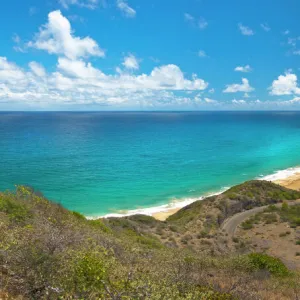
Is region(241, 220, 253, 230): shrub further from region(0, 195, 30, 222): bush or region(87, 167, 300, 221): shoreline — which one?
region(0, 195, 30, 222): bush

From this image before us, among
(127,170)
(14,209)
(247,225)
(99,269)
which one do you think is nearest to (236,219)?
(247,225)

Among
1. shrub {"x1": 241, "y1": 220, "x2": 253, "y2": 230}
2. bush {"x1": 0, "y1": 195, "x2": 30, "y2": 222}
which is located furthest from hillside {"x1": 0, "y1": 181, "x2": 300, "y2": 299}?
shrub {"x1": 241, "y1": 220, "x2": 253, "y2": 230}

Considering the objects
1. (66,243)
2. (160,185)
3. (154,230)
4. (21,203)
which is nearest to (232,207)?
(154,230)

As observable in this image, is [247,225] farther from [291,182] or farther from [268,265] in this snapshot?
[291,182]

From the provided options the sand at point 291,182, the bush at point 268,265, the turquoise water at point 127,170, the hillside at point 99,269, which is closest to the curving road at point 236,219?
the hillside at point 99,269

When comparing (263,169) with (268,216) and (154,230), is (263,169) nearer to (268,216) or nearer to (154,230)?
(268,216)

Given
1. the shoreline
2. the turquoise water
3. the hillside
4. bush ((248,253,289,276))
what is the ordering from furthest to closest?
the turquoise water, the shoreline, bush ((248,253,289,276)), the hillside
